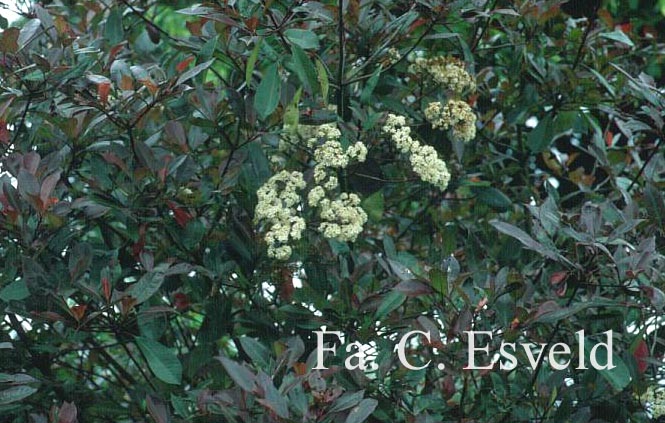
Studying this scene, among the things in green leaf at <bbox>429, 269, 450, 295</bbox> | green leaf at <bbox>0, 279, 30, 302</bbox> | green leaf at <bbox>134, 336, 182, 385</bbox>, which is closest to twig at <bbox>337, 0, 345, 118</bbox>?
green leaf at <bbox>429, 269, 450, 295</bbox>

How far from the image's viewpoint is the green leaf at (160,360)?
73.5 inches

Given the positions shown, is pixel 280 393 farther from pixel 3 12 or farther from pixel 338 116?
pixel 3 12

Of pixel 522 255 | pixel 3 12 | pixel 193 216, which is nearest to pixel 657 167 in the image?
pixel 522 255

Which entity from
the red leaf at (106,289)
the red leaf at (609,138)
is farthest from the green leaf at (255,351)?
the red leaf at (609,138)

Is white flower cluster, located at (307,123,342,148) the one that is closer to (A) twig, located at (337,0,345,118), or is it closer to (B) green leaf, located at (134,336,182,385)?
(A) twig, located at (337,0,345,118)

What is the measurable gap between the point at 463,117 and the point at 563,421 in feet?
2.33

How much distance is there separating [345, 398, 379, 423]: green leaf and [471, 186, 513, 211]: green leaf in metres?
0.93

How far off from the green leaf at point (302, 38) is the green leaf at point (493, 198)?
2.52 feet

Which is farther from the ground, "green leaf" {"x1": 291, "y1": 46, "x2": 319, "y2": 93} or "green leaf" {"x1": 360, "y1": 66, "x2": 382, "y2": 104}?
"green leaf" {"x1": 291, "y1": 46, "x2": 319, "y2": 93}

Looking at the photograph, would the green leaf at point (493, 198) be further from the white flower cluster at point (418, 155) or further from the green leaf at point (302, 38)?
the green leaf at point (302, 38)

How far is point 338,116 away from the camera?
2043 mm

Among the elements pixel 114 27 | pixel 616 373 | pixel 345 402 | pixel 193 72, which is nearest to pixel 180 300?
pixel 193 72

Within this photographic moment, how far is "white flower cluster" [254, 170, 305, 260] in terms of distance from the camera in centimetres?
191

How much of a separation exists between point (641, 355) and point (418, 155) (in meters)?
0.63
